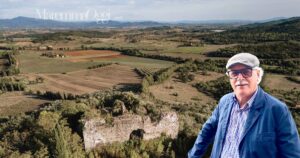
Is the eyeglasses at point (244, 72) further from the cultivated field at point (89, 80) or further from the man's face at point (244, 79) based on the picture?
the cultivated field at point (89, 80)

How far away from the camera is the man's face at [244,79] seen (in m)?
3.90

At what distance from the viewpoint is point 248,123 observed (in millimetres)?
3842

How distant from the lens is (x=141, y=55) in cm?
9175

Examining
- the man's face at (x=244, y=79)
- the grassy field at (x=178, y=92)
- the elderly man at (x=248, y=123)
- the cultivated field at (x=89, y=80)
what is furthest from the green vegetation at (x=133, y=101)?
the man's face at (x=244, y=79)

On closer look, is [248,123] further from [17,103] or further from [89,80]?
[89,80]

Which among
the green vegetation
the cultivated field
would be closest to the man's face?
the green vegetation

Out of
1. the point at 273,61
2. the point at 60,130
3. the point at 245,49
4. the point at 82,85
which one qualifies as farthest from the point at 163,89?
the point at 245,49

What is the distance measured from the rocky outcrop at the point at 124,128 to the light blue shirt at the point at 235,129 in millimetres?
13473

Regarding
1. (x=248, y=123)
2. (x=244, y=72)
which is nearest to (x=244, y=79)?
(x=244, y=72)

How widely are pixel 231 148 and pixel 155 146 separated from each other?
13311mm

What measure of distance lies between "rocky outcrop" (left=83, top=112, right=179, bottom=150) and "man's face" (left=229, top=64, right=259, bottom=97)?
541 inches

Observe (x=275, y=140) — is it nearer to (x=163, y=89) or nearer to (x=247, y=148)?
(x=247, y=148)

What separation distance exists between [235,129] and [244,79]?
2.03 ft

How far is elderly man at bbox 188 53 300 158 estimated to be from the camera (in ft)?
11.8
